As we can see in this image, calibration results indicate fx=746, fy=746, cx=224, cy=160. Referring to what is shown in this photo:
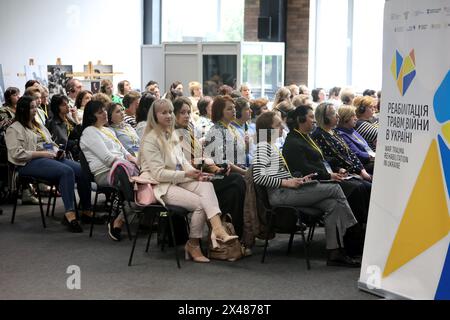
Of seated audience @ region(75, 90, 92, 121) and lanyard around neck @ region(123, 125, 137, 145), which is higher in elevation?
seated audience @ region(75, 90, 92, 121)

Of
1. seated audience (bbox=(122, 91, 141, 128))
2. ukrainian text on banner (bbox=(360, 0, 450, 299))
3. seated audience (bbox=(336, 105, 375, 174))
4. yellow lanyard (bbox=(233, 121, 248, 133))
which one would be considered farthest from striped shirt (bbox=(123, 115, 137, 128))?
ukrainian text on banner (bbox=(360, 0, 450, 299))

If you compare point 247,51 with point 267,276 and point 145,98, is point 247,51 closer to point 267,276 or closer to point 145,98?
point 145,98

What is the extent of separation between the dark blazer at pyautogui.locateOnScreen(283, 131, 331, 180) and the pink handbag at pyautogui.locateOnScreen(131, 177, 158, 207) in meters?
1.12

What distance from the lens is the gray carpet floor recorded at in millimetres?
4926

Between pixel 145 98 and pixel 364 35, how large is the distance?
7.35 meters

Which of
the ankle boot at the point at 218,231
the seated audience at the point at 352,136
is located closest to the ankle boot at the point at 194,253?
the ankle boot at the point at 218,231

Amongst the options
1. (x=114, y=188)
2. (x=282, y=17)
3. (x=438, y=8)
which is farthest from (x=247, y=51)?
(x=438, y=8)

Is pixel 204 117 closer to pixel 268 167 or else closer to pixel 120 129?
pixel 120 129

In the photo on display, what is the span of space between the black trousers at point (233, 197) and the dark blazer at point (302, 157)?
17.3 inches

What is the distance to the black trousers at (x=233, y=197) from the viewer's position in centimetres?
601

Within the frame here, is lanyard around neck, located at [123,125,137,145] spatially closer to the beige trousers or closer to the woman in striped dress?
the beige trousers

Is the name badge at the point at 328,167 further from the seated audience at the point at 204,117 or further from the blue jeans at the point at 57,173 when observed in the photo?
the blue jeans at the point at 57,173

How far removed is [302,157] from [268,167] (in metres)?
0.31

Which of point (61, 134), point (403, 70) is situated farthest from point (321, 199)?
point (61, 134)
